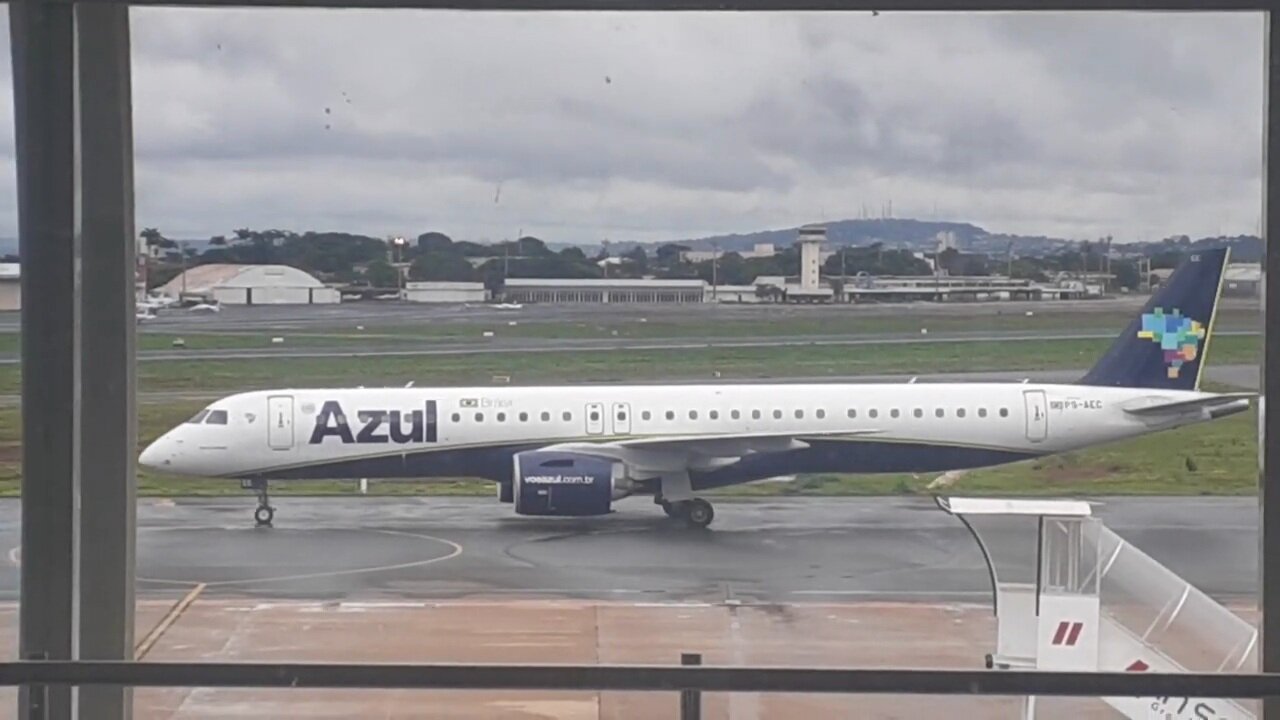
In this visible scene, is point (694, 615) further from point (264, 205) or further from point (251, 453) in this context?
point (251, 453)

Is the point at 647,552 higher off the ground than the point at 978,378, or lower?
lower

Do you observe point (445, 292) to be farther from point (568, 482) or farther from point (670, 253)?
point (568, 482)

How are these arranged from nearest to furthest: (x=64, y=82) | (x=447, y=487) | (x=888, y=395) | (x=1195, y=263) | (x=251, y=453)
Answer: (x=64, y=82), (x=1195, y=263), (x=888, y=395), (x=251, y=453), (x=447, y=487)

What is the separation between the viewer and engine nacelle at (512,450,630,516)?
6326 mm

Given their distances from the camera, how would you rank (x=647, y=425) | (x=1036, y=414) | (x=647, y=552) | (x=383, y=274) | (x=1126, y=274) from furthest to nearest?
(x=647, y=425)
(x=647, y=552)
(x=1036, y=414)
(x=383, y=274)
(x=1126, y=274)

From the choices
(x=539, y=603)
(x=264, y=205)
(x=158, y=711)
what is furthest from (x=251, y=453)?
(x=158, y=711)

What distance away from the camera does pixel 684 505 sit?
5297 millimetres

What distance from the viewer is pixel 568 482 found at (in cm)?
705

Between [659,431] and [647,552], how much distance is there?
236 cm

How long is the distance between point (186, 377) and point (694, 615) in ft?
3.58

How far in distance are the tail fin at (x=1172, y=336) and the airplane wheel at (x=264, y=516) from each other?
2.46 meters

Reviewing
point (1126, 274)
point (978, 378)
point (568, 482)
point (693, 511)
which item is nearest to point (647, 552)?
point (693, 511)

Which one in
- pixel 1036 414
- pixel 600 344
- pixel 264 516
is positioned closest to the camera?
pixel 600 344

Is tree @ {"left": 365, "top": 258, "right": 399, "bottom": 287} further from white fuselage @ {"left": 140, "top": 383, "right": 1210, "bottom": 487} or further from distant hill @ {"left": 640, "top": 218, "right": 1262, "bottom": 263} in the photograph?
white fuselage @ {"left": 140, "top": 383, "right": 1210, "bottom": 487}
